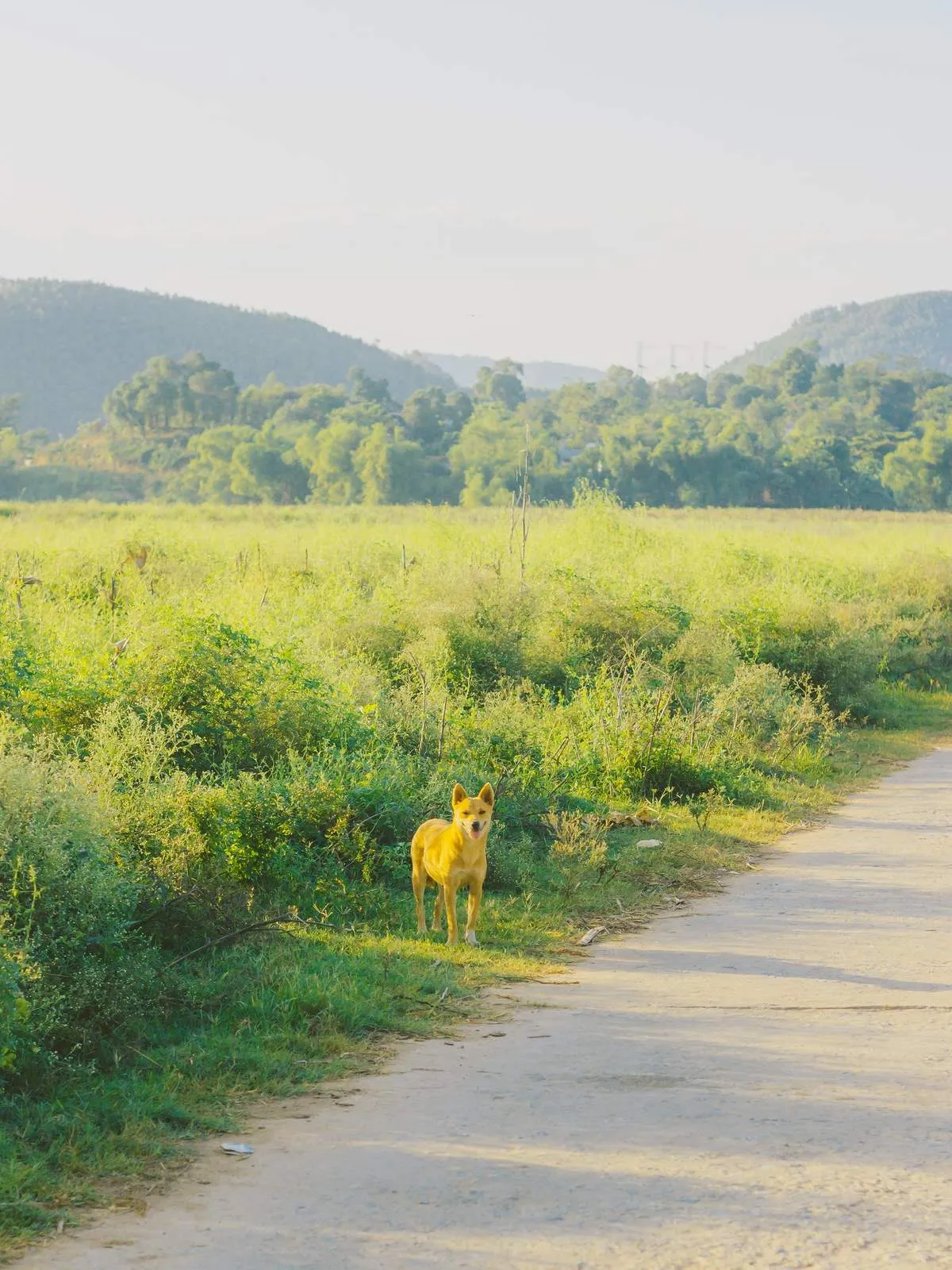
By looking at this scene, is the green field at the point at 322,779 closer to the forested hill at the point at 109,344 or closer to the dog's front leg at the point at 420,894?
the dog's front leg at the point at 420,894

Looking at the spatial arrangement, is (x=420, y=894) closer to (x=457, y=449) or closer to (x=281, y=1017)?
(x=281, y=1017)

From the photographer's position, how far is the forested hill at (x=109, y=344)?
125 metres

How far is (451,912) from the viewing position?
720 cm

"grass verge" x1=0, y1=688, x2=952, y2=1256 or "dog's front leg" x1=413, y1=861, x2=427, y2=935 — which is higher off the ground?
"dog's front leg" x1=413, y1=861, x2=427, y2=935

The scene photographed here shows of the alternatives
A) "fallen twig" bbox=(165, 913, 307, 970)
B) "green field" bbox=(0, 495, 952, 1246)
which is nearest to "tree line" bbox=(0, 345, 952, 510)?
"green field" bbox=(0, 495, 952, 1246)

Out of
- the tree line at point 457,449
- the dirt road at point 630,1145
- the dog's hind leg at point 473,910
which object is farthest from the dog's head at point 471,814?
the tree line at point 457,449

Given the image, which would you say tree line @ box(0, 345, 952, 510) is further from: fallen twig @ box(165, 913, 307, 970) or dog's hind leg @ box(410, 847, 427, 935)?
fallen twig @ box(165, 913, 307, 970)

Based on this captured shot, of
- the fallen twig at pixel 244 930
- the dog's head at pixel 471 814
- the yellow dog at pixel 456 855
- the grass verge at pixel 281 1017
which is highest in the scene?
the dog's head at pixel 471 814

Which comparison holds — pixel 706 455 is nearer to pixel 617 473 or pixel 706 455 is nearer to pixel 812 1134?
pixel 617 473

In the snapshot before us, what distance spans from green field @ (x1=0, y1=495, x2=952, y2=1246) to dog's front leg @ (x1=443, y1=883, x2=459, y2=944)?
13cm

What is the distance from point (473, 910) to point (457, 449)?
63.1 meters

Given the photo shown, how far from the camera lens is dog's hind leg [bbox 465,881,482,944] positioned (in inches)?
283

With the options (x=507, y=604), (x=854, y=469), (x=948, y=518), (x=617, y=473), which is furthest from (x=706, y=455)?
(x=507, y=604)

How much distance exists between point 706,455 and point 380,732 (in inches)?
2250
